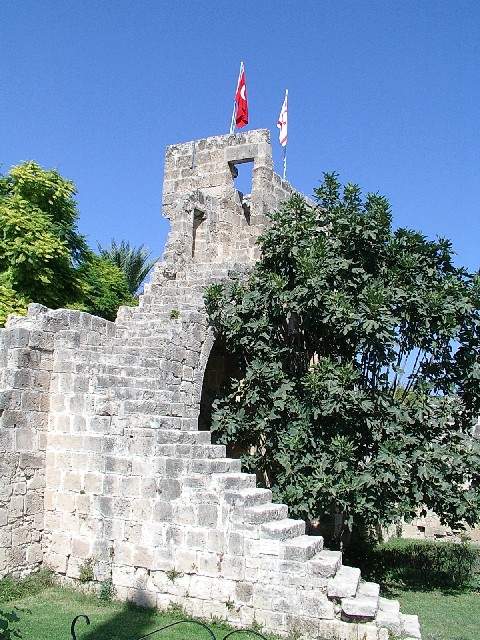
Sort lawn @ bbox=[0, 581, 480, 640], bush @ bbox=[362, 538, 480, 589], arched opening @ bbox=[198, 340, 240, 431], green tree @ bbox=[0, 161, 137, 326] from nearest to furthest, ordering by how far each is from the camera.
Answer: lawn @ bbox=[0, 581, 480, 640]
bush @ bbox=[362, 538, 480, 589]
arched opening @ bbox=[198, 340, 240, 431]
green tree @ bbox=[0, 161, 137, 326]

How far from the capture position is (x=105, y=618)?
23.9ft

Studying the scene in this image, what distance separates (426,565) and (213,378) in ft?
16.9

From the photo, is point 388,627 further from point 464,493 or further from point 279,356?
point 279,356

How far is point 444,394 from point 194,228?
6.57m

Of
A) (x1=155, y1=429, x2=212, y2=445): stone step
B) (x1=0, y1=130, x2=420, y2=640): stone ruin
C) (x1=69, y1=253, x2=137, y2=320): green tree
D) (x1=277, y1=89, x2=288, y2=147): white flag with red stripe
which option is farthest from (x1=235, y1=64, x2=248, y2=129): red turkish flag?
(x1=155, y1=429, x2=212, y2=445): stone step

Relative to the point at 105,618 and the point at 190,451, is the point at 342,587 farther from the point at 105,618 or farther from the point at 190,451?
the point at 105,618

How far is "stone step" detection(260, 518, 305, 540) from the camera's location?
23.7ft

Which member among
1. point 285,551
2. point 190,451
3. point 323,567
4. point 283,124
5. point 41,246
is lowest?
point 323,567

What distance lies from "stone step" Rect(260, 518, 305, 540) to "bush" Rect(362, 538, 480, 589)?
14.6ft

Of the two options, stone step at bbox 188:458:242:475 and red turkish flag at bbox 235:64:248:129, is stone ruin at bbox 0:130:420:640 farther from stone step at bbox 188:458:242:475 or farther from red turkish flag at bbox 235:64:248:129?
red turkish flag at bbox 235:64:248:129

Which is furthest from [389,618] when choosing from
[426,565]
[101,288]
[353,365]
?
[101,288]

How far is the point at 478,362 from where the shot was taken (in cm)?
1032

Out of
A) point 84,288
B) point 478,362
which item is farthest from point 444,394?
point 84,288

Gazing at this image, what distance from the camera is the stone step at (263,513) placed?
738 centimetres
